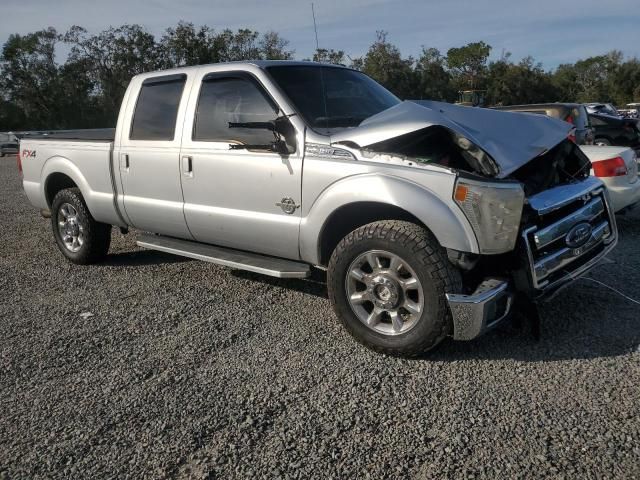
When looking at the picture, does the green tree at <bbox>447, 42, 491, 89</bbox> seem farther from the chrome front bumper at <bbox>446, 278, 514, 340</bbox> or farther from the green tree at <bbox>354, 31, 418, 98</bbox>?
the chrome front bumper at <bbox>446, 278, 514, 340</bbox>

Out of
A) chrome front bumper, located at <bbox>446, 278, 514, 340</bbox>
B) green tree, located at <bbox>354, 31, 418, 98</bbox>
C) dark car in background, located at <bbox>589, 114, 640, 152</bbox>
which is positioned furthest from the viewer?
green tree, located at <bbox>354, 31, 418, 98</bbox>

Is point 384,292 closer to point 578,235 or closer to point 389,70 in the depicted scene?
point 578,235

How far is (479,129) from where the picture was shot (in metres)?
3.72

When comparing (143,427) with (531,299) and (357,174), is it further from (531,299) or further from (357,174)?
(531,299)

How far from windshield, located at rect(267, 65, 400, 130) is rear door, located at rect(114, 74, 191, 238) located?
1.03 m

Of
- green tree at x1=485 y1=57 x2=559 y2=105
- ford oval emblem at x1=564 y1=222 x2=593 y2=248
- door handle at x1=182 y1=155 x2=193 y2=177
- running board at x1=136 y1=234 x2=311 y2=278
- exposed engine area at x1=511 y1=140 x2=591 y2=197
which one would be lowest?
running board at x1=136 y1=234 x2=311 y2=278

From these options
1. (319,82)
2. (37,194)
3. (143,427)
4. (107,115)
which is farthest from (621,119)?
(107,115)

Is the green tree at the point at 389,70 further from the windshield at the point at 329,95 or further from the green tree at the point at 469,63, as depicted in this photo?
the windshield at the point at 329,95

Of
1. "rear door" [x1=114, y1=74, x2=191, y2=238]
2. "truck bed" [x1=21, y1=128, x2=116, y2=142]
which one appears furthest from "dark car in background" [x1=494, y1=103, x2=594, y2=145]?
"rear door" [x1=114, y1=74, x2=191, y2=238]

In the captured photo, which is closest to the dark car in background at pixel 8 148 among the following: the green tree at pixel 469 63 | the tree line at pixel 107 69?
the tree line at pixel 107 69

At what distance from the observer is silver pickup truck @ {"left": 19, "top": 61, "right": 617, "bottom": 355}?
3.44 m

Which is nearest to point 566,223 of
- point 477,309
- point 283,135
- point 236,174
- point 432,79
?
point 477,309

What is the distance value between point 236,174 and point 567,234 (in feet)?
7.98

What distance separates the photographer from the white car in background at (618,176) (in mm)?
6207
